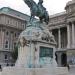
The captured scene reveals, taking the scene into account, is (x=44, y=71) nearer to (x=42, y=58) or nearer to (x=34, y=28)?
(x=42, y=58)

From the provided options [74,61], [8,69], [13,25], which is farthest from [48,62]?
[13,25]

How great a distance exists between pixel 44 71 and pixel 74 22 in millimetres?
53133

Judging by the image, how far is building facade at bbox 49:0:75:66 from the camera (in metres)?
63.8

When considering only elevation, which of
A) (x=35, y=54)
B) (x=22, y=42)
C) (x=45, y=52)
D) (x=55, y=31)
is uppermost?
(x=55, y=31)

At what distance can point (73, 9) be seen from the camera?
223 ft

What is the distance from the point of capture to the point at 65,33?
2965 inches

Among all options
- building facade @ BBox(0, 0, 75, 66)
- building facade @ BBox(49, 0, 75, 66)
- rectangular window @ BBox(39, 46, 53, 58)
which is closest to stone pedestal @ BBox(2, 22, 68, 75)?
rectangular window @ BBox(39, 46, 53, 58)

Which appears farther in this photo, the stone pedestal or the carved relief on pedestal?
the carved relief on pedestal

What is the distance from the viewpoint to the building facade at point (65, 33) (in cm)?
6378

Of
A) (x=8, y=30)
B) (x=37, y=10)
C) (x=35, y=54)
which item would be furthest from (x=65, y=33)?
(x=35, y=54)

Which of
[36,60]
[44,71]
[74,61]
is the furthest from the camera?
[74,61]

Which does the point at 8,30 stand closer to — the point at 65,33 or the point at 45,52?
the point at 65,33

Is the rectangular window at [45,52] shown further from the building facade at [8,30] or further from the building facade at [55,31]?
the building facade at [8,30]

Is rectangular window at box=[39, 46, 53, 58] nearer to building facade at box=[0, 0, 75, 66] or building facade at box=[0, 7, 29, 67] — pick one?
building facade at box=[0, 0, 75, 66]
